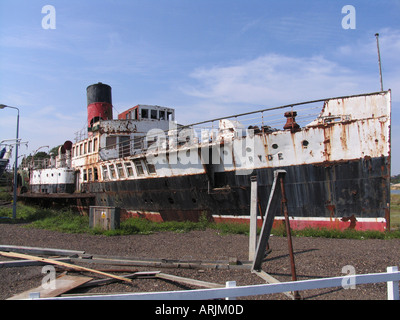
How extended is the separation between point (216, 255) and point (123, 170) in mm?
10733

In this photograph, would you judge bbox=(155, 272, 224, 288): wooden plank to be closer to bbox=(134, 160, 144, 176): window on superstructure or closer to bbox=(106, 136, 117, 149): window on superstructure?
bbox=(134, 160, 144, 176): window on superstructure

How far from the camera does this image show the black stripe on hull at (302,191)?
9.50 metres

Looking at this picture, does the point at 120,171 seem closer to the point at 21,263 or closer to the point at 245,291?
the point at 21,263

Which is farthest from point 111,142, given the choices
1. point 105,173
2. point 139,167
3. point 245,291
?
point 245,291

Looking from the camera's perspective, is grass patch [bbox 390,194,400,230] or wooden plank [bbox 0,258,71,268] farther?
grass patch [bbox 390,194,400,230]

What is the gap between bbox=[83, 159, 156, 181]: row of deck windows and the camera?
1508 cm

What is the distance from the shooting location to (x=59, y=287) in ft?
15.2

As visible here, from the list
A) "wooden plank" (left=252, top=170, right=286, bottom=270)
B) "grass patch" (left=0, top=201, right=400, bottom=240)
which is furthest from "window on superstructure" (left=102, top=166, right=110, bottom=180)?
"wooden plank" (left=252, top=170, right=286, bottom=270)

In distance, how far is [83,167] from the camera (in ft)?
70.4

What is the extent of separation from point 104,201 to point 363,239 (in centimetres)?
1431

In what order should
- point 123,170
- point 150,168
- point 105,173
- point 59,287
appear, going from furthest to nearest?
point 105,173
point 123,170
point 150,168
point 59,287

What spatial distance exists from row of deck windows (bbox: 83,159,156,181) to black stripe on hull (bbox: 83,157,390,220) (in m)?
0.85
